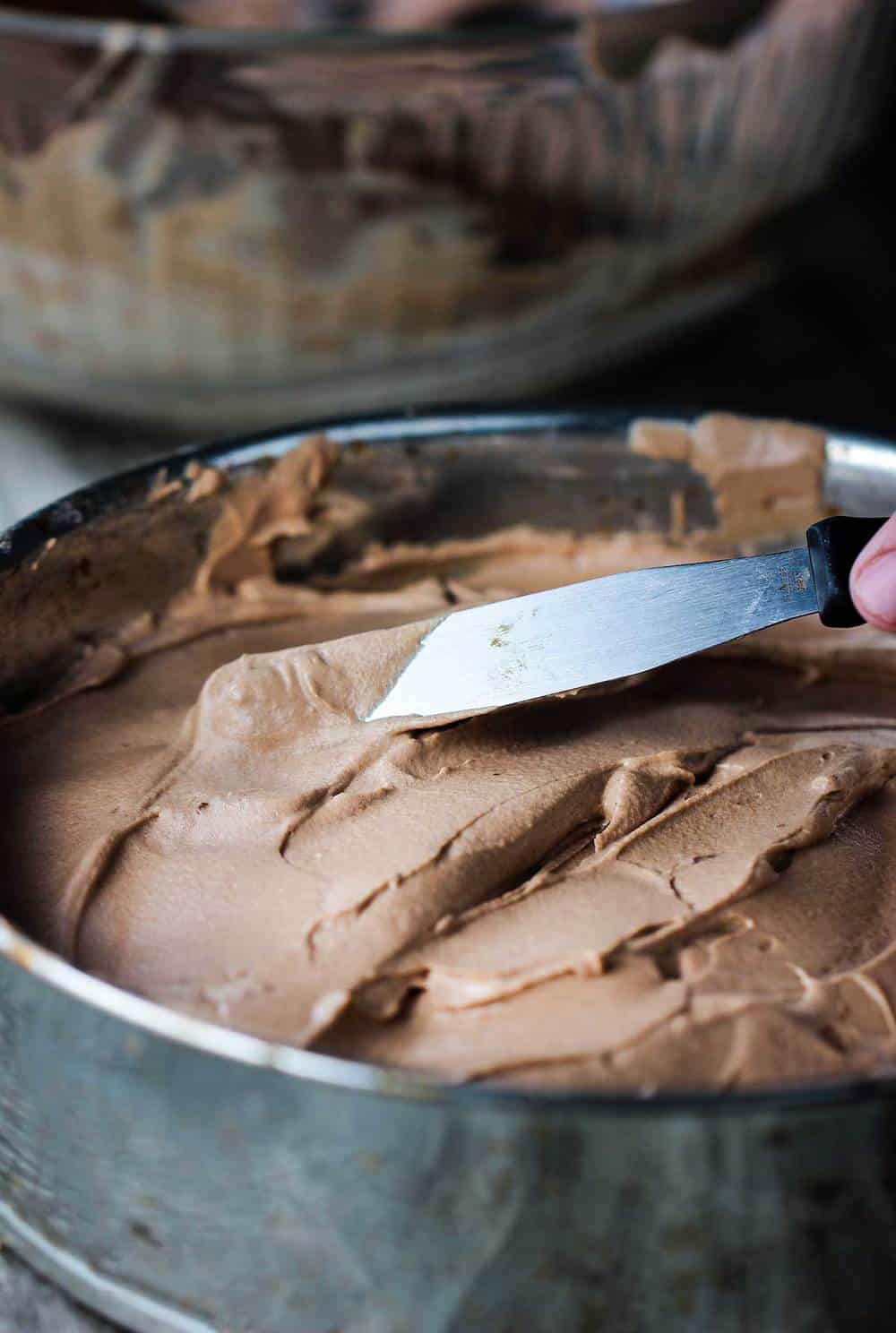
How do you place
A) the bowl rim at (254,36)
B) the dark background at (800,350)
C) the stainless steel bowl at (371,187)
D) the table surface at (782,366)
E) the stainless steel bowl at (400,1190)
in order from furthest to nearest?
the dark background at (800,350), the table surface at (782,366), the stainless steel bowl at (371,187), the bowl rim at (254,36), the stainless steel bowl at (400,1190)

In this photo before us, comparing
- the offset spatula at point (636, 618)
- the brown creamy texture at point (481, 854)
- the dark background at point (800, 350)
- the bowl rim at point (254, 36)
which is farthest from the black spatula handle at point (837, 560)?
the dark background at point (800, 350)

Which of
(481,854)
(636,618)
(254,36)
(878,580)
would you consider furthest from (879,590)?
(254,36)

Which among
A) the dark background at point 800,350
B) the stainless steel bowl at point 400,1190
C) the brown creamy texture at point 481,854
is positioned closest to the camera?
the stainless steel bowl at point 400,1190

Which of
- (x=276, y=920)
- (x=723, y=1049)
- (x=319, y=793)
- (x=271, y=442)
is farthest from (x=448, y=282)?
(x=723, y=1049)

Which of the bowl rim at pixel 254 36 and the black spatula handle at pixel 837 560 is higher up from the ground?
the bowl rim at pixel 254 36

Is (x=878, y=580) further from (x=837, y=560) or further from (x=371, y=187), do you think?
(x=371, y=187)

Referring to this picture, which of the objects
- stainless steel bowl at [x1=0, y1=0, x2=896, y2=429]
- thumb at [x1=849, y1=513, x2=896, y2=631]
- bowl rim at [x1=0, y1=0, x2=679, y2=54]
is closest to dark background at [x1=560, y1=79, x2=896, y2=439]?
stainless steel bowl at [x1=0, y1=0, x2=896, y2=429]

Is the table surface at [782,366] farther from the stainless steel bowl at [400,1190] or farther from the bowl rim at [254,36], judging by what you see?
the stainless steel bowl at [400,1190]

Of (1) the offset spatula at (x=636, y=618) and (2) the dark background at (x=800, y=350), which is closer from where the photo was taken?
(1) the offset spatula at (x=636, y=618)
